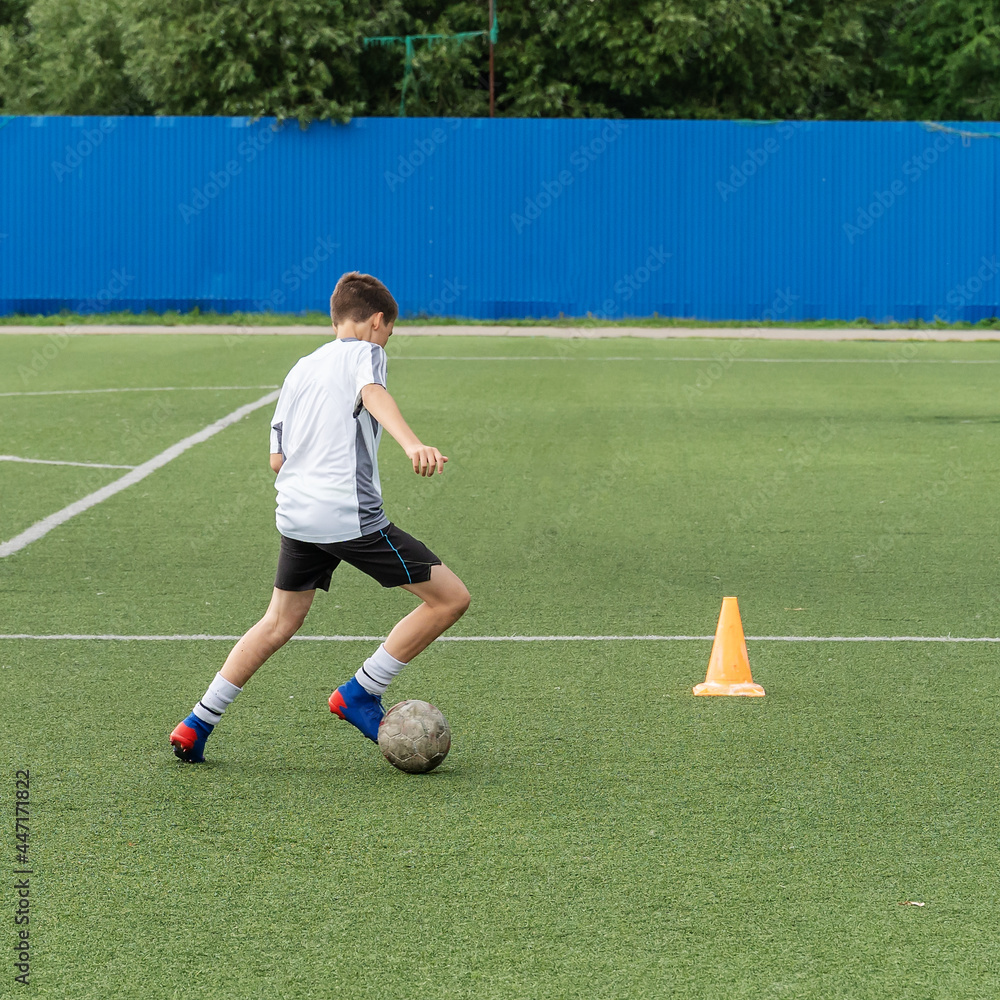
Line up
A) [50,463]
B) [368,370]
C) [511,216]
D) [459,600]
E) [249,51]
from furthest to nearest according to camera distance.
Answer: [249,51] < [511,216] < [50,463] < [459,600] < [368,370]

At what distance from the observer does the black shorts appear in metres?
Answer: 4.91

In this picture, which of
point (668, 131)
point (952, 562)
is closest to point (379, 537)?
point (952, 562)

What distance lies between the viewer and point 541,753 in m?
5.24

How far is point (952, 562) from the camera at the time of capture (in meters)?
8.52

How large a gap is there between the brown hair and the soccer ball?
4.24 ft

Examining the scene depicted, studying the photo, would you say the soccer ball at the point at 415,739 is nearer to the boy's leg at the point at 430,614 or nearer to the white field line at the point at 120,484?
the boy's leg at the point at 430,614

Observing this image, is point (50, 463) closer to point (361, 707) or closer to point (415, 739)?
point (361, 707)

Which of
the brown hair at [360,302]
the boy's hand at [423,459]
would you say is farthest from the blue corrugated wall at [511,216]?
the boy's hand at [423,459]

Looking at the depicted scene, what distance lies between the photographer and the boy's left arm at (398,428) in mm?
4543

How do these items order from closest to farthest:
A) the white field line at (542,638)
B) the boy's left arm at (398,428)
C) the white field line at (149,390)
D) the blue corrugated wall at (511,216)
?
the boy's left arm at (398,428) → the white field line at (542,638) → the white field line at (149,390) → the blue corrugated wall at (511,216)

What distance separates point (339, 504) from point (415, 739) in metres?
0.81

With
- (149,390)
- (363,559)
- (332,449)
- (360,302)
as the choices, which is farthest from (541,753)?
(149,390)

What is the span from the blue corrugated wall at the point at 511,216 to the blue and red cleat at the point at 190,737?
23.8 meters

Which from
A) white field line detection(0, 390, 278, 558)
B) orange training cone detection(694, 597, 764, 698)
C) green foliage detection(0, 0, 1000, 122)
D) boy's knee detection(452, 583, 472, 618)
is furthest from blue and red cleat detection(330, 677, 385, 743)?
green foliage detection(0, 0, 1000, 122)
